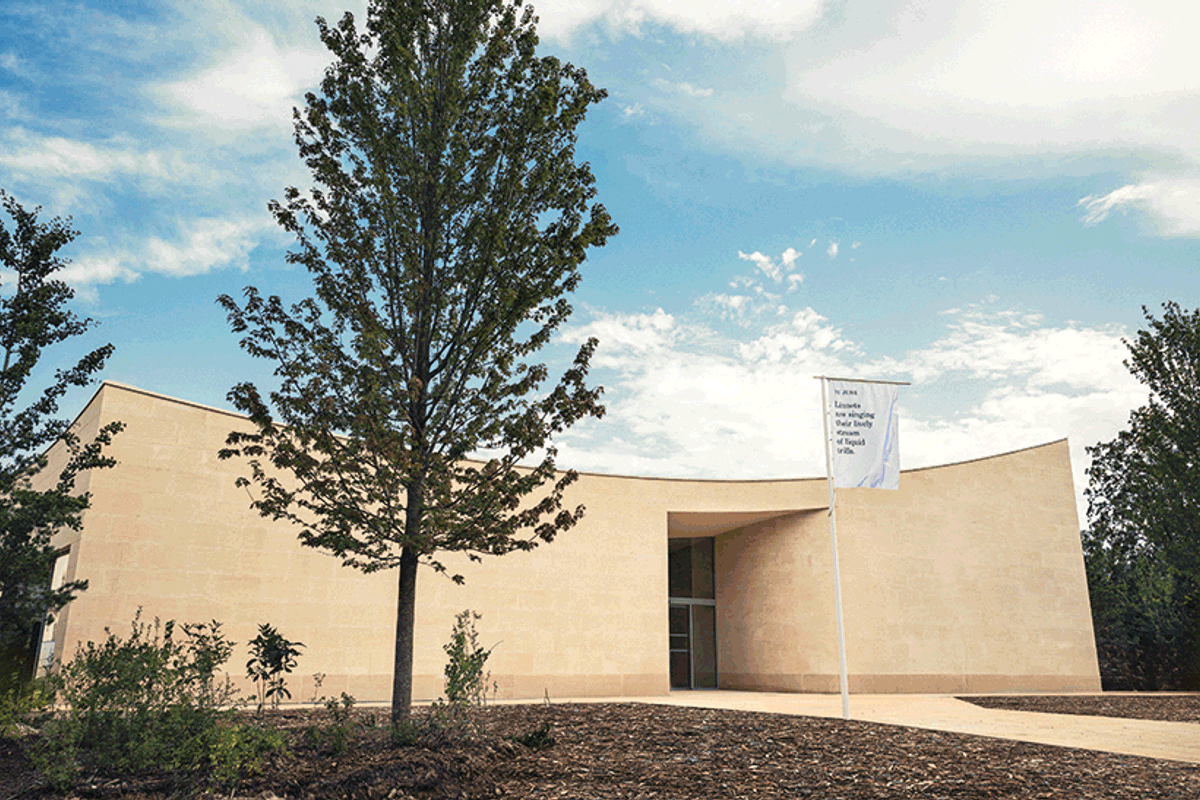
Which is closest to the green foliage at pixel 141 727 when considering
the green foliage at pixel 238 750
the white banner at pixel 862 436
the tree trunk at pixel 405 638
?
the green foliage at pixel 238 750

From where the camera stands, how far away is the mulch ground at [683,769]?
5977 millimetres

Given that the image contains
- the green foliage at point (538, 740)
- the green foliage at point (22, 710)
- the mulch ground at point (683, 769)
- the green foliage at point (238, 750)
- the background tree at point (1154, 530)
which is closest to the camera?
the green foliage at point (238, 750)

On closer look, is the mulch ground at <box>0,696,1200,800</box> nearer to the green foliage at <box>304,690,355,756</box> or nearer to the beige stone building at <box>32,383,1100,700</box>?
the green foliage at <box>304,690,355,756</box>

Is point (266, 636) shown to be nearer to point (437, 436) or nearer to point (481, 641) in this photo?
point (437, 436)

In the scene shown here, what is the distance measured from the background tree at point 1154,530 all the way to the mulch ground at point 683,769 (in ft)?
37.8

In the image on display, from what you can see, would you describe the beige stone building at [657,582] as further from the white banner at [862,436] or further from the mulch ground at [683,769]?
the white banner at [862,436]

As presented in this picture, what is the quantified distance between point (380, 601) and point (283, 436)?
9008 mm

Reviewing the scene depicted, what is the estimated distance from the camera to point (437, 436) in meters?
7.77

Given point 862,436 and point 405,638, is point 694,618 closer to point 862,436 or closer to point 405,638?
point 862,436

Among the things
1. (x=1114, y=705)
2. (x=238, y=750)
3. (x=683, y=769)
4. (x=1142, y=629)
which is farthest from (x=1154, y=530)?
(x=238, y=750)

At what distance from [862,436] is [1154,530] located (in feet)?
29.5

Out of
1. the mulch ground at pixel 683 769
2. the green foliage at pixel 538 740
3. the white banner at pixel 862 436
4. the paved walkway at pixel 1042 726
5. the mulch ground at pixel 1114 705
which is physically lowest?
the mulch ground at pixel 1114 705

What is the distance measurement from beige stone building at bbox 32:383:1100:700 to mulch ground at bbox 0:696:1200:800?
5542 mm

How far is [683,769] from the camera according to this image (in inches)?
260
